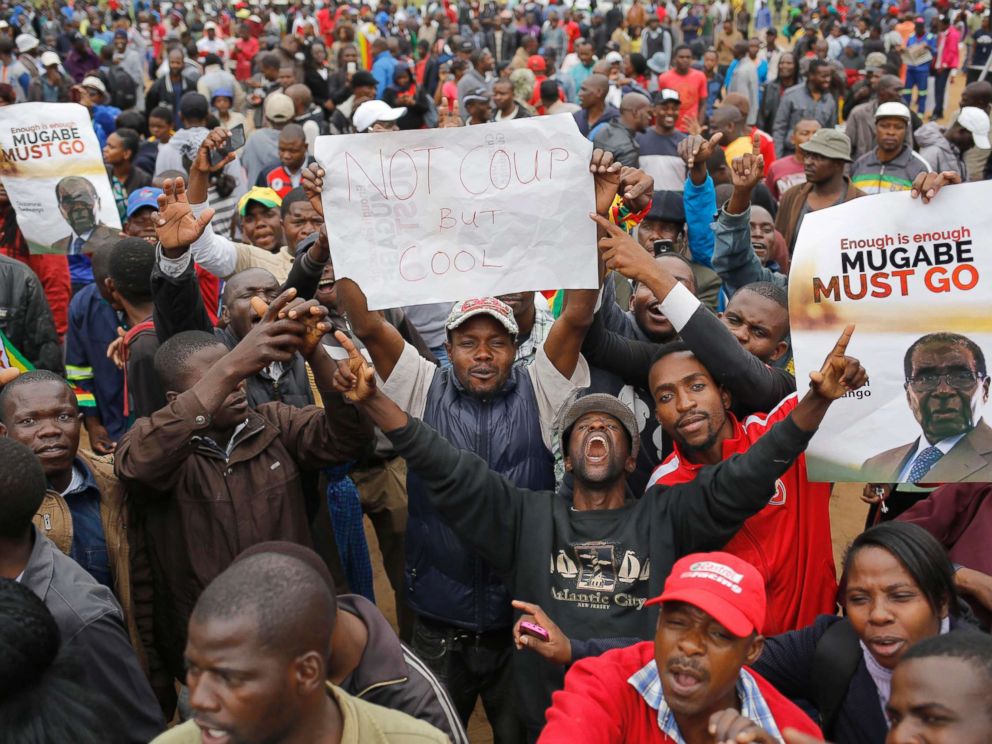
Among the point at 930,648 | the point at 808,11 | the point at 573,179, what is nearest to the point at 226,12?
the point at 808,11

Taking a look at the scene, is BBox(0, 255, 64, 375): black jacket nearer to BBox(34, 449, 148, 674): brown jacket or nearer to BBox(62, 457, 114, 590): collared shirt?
BBox(34, 449, 148, 674): brown jacket

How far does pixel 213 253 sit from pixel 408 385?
6.28 ft

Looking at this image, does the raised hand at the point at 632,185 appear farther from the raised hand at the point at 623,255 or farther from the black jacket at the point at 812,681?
the black jacket at the point at 812,681

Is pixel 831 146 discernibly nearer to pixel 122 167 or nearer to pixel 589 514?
pixel 589 514

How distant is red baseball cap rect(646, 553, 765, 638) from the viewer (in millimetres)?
2406

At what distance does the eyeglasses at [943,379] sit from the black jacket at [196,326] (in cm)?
226

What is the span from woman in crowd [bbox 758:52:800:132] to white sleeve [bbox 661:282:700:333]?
37.5 ft

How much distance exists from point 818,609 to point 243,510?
1.84 meters

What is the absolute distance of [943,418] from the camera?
3320 mm

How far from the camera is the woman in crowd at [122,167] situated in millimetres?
7996

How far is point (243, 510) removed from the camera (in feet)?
11.5

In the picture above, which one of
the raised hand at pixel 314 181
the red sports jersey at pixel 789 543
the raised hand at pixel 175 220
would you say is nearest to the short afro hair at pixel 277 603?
the red sports jersey at pixel 789 543

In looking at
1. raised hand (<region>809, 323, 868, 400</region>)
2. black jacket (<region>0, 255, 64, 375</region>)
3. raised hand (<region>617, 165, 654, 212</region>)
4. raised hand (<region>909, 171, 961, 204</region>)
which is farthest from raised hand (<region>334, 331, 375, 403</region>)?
black jacket (<region>0, 255, 64, 375</region>)

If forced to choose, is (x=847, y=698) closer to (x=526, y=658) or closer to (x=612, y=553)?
(x=612, y=553)
